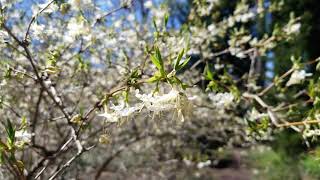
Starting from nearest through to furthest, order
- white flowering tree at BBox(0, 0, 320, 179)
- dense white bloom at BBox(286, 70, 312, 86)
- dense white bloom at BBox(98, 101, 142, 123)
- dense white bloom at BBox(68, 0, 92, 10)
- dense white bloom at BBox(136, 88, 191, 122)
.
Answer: dense white bloom at BBox(136, 88, 191, 122) < dense white bloom at BBox(98, 101, 142, 123) < white flowering tree at BBox(0, 0, 320, 179) < dense white bloom at BBox(68, 0, 92, 10) < dense white bloom at BBox(286, 70, 312, 86)

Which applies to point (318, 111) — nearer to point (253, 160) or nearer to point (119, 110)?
point (119, 110)

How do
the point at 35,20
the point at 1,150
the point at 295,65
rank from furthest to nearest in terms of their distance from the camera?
1. the point at 295,65
2. the point at 35,20
3. the point at 1,150

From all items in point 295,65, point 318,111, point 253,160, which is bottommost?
point 253,160

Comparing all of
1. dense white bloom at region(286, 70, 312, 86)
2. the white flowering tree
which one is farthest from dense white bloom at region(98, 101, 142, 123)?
dense white bloom at region(286, 70, 312, 86)

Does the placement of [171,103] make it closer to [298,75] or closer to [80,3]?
[80,3]

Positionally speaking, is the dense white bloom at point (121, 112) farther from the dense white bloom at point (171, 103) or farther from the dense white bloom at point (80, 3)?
the dense white bloom at point (80, 3)

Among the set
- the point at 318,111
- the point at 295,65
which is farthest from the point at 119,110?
the point at 295,65

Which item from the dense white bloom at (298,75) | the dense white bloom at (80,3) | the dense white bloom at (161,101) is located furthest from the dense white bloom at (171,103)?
the dense white bloom at (298,75)

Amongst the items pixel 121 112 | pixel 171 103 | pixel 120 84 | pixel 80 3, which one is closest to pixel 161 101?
pixel 171 103

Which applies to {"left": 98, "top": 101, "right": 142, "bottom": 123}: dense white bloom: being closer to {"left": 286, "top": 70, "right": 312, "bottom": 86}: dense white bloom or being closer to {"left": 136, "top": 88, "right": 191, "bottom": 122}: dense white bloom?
{"left": 136, "top": 88, "right": 191, "bottom": 122}: dense white bloom
